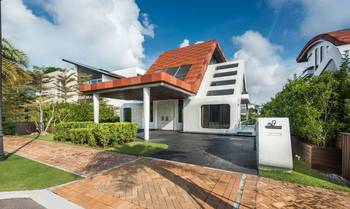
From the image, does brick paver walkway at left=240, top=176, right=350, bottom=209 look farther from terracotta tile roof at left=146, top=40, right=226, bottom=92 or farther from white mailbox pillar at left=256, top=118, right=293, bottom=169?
terracotta tile roof at left=146, top=40, right=226, bottom=92

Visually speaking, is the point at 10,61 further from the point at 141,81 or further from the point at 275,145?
the point at 275,145

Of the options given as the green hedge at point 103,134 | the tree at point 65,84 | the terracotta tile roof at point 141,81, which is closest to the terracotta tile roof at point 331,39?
the terracotta tile roof at point 141,81

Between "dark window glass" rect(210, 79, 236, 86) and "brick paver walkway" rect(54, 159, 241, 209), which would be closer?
"brick paver walkway" rect(54, 159, 241, 209)

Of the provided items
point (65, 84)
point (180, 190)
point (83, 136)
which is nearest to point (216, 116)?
point (83, 136)

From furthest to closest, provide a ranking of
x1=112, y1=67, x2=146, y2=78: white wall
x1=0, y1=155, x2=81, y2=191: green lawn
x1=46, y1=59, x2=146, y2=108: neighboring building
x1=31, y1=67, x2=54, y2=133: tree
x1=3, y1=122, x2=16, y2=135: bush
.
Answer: x1=112, y1=67, x2=146, y2=78: white wall < x1=46, y1=59, x2=146, y2=108: neighboring building < x1=3, y1=122, x2=16, y2=135: bush < x1=31, y1=67, x2=54, y2=133: tree < x1=0, y1=155, x2=81, y2=191: green lawn

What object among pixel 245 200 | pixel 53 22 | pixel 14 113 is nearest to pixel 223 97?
pixel 245 200

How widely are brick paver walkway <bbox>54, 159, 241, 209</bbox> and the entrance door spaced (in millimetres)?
10642

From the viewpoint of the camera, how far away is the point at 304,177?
4.05 meters

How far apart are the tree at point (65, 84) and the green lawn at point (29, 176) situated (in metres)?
16.8

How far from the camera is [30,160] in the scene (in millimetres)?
5684

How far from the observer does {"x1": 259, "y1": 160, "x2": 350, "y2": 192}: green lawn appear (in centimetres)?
364

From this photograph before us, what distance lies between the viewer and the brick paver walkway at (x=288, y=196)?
288cm

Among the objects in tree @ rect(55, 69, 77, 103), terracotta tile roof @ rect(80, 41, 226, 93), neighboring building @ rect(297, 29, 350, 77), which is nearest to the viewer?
neighboring building @ rect(297, 29, 350, 77)

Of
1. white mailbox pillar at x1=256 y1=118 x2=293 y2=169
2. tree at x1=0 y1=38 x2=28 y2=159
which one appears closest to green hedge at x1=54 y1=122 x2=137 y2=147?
tree at x1=0 y1=38 x2=28 y2=159
